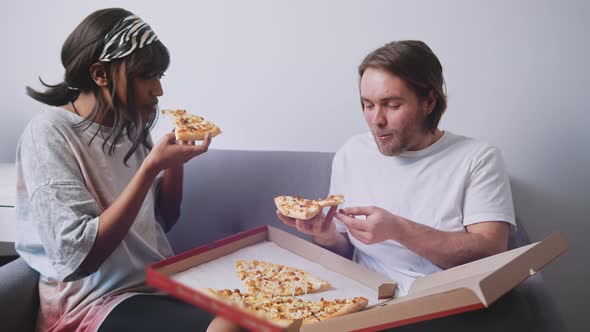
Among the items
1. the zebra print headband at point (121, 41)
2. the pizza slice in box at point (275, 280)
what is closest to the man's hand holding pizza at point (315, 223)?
the pizza slice in box at point (275, 280)

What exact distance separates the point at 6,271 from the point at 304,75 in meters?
1.07

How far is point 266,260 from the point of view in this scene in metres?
1.33

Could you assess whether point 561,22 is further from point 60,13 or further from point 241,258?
point 60,13

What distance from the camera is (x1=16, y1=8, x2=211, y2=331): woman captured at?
1.23 meters

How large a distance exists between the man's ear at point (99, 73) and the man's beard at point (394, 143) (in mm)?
693

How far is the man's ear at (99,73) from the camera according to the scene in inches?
53.3

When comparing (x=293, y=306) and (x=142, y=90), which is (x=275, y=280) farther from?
(x=142, y=90)

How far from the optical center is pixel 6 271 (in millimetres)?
1328

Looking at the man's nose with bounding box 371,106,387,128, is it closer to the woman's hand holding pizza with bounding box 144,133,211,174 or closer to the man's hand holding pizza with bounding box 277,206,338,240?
the man's hand holding pizza with bounding box 277,206,338,240

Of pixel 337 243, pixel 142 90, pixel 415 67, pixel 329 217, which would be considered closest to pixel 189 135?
pixel 142 90

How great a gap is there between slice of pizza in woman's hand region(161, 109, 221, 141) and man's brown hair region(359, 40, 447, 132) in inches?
17.3

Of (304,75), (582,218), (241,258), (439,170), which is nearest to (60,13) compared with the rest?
(304,75)

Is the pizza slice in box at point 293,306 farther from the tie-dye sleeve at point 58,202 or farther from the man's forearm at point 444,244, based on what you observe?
the tie-dye sleeve at point 58,202

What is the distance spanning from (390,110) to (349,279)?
45 cm
